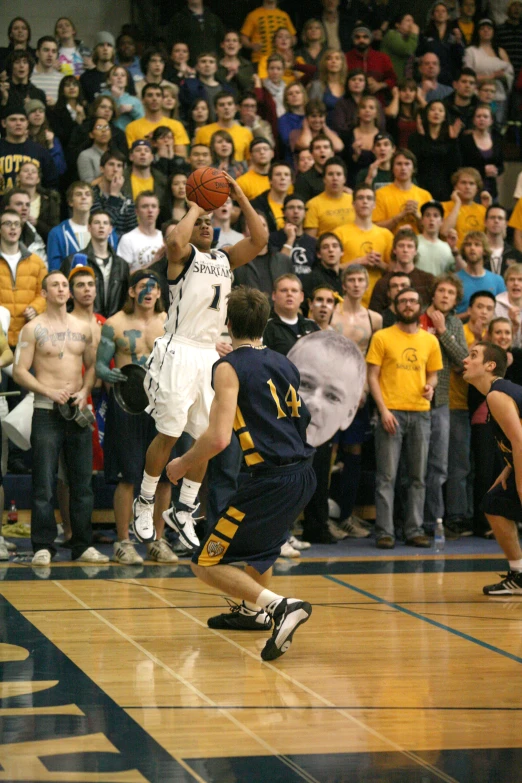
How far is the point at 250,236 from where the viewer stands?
7887 millimetres

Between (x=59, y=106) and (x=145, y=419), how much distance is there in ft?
15.9

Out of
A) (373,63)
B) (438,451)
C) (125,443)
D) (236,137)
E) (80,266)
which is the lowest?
(438,451)

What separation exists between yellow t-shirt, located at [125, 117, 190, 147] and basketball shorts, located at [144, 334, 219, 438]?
5196 millimetres

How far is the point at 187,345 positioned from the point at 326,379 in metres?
1.95

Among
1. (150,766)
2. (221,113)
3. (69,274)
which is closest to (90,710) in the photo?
(150,766)

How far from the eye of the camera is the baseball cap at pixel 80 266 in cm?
941

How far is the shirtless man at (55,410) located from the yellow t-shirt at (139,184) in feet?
9.29

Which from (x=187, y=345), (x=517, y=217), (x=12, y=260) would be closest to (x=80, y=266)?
(x=12, y=260)

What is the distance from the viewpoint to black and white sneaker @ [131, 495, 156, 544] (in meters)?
7.75

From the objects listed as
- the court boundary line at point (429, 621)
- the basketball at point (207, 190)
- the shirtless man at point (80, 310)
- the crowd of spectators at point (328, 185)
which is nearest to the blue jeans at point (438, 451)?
the crowd of spectators at point (328, 185)

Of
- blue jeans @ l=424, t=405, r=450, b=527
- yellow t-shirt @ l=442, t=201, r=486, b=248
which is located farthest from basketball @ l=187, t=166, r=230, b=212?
yellow t-shirt @ l=442, t=201, r=486, b=248

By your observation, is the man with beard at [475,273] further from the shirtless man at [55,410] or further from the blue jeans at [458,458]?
the shirtless man at [55,410]

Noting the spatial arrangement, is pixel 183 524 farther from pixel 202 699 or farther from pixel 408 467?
pixel 408 467

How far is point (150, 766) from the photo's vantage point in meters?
4.44
